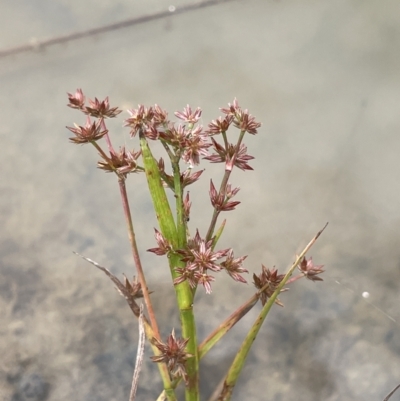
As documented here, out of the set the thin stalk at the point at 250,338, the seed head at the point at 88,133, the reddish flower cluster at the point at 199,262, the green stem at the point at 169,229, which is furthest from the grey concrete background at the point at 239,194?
the seed head at the point at 88,133

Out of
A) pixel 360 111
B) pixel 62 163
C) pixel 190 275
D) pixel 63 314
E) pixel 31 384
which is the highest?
pixel 62 163

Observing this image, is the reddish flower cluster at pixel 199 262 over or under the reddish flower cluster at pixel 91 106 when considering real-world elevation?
under

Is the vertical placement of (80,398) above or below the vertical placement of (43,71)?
below

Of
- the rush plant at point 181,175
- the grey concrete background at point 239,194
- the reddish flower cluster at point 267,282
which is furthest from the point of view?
the grey concrete background at point 239,194

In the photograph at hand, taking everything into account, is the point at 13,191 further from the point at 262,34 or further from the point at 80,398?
the point at 262,34

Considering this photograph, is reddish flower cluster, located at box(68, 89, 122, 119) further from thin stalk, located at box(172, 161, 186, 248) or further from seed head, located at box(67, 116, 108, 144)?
thin stalk, located at box(172, 161, 186, 248)

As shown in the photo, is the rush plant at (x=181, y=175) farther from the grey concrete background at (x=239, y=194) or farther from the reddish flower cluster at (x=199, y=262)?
the grey concrete background at (x=239, y=194)

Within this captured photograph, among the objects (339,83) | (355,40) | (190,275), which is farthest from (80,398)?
(355,40)

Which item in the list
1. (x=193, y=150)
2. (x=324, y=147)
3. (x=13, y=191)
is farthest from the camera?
(x=324, y=147)
